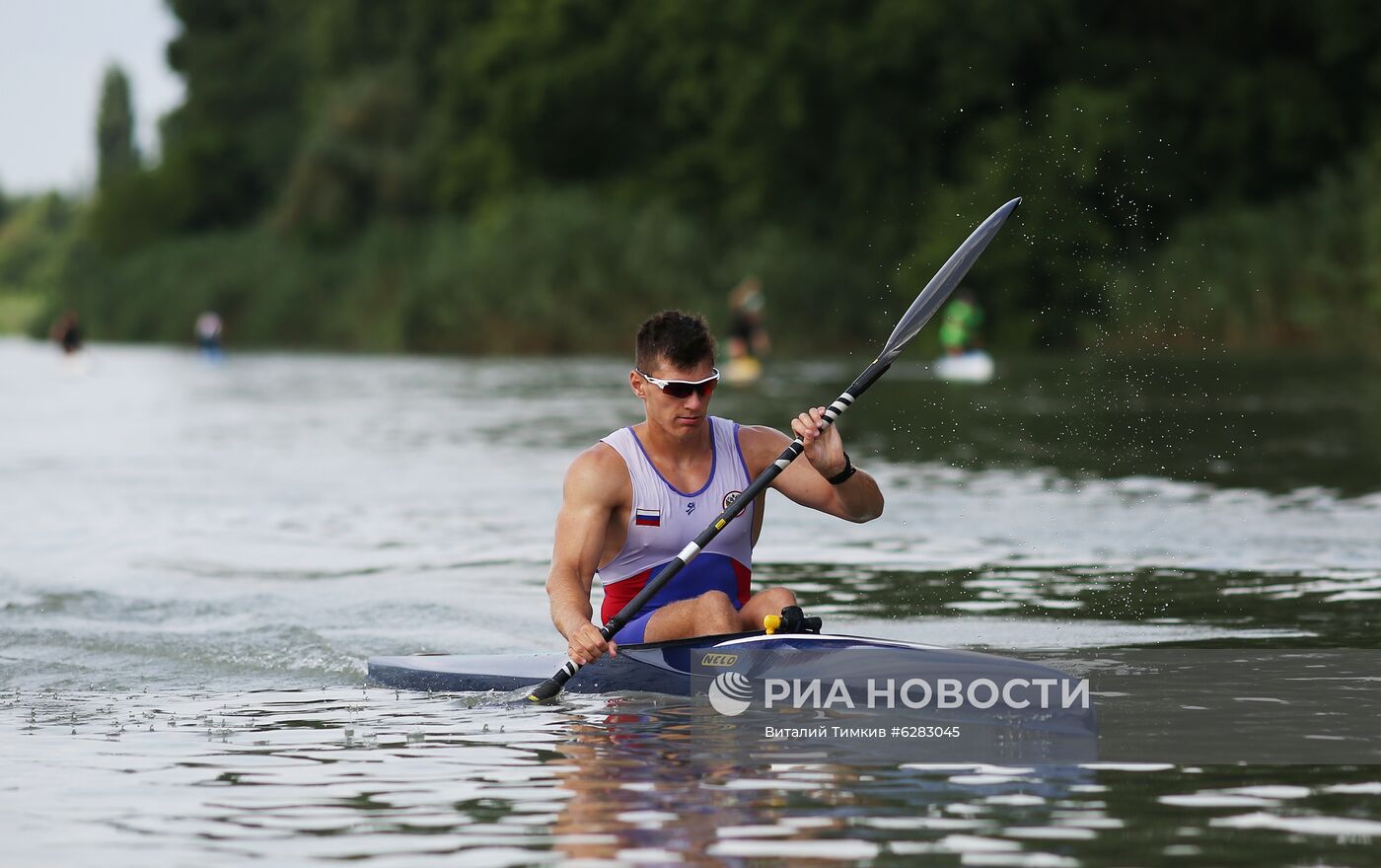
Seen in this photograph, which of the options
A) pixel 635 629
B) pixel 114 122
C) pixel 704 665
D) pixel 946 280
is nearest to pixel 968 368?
pixel 946 280

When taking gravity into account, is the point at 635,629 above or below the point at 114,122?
below

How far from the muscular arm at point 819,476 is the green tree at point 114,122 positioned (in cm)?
14053

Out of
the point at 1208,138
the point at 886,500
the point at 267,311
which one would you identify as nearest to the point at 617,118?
the point at 267,311

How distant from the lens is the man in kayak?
8.34 m

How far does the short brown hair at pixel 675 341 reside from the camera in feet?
27.1

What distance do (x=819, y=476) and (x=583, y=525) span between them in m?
0.95

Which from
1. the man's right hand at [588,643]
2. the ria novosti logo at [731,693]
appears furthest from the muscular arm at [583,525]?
the ria novosti logo at [731,693]

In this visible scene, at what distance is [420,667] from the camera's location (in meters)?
9.39

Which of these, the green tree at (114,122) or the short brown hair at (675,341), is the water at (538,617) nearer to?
the short brown hair at (675,341)

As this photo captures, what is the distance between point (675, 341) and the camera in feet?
27.1

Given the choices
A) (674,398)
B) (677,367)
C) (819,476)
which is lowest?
(819,476)

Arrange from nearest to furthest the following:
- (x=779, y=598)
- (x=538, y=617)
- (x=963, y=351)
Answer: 1. (x=779, y=598)
2. (x=538, y=617)
3. (x=963, y=351)

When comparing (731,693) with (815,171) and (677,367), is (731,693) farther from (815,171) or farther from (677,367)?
(815,171)

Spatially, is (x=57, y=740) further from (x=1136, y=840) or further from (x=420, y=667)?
(x=1136, y=840)
